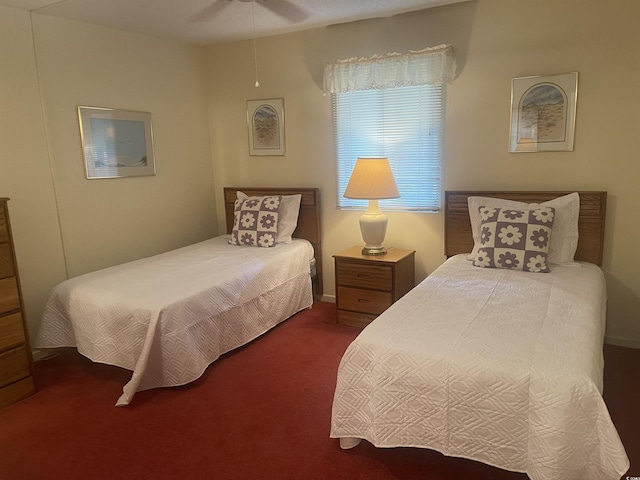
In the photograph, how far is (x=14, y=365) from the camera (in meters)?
2.51

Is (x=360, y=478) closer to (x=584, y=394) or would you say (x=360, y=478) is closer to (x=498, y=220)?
(x=584, y=394)

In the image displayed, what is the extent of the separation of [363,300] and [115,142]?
2.28 metres

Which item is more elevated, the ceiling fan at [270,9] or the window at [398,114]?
the ceiling fan at [270,9]

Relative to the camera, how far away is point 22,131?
2.93 metres

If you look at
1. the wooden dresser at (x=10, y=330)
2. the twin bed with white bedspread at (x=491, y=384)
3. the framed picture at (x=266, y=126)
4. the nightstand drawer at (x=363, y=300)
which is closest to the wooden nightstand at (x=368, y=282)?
the nightstand drawer at (x=363, y=300)

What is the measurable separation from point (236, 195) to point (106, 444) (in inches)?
100

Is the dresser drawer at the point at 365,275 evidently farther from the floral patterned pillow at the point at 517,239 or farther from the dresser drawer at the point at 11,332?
the dresser drawer at the point at 11,332

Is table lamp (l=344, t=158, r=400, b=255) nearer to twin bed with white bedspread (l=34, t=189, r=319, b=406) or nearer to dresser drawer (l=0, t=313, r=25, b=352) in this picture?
twin bed with white bedspread (l=34, t=189, r=319, b=406)

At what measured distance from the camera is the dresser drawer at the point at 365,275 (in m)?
3.29

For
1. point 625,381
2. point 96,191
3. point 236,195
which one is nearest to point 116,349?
point 96,191

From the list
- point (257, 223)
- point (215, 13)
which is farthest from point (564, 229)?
point (215, 13)

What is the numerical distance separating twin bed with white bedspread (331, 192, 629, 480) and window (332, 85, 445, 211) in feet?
4.74

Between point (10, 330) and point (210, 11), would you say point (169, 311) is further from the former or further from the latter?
point (210, 11)

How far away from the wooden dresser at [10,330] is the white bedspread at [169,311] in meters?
0.31
